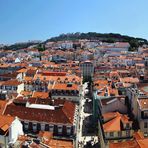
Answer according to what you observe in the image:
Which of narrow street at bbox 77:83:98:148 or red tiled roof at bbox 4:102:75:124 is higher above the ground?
red tiled roof at bbox 4:102:75:124

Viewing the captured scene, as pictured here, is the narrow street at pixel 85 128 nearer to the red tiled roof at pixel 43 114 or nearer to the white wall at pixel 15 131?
the red tiled roof at pixel 43 114

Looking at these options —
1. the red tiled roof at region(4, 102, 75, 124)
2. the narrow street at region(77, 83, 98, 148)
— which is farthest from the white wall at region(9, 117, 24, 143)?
the narrow street at region(77, 83, 98, 148)

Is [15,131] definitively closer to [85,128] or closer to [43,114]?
[43,114]

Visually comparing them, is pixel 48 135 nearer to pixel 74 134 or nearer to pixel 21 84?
pixel 74 134

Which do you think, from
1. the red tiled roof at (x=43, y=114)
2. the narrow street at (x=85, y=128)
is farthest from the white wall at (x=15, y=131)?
the narrow street at (x=85, y=128)

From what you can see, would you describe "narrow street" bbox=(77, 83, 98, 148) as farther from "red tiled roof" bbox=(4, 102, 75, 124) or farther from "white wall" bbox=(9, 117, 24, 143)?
"white wall" bbox=(9, 117, 24, 143)

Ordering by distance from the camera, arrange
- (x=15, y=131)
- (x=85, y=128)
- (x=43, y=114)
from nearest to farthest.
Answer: (x=15, y=131), (x=43, y=114), (x=85, y=128)

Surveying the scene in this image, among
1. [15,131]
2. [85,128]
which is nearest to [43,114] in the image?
[15,131]

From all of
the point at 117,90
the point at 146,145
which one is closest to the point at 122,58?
the point at 117,90

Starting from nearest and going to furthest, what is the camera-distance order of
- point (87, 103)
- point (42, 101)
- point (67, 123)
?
1. point (67, 123)
2. point (42, 101)
3. point (87, 103)

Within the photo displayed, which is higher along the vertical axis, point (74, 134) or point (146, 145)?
point (146, 145)

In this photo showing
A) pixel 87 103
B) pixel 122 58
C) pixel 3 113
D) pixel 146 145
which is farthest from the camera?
pixel 122 58
